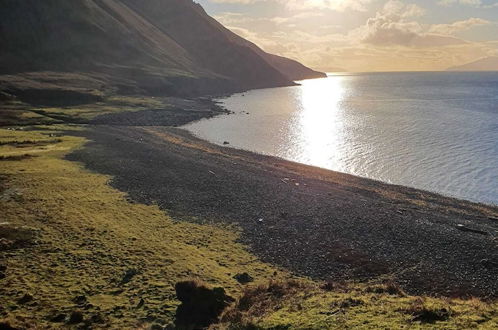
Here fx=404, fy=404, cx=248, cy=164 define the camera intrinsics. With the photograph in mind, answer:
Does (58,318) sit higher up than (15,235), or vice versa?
(15,235)

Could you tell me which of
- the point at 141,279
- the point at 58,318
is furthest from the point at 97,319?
the point at 141,279

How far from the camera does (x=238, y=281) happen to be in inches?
1054

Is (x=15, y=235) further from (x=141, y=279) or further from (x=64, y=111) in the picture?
(x=64, y=111)

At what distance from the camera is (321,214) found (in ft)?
138

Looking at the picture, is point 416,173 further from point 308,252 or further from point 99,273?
point 99,273

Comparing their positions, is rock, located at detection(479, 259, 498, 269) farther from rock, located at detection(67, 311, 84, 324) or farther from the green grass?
the green grass

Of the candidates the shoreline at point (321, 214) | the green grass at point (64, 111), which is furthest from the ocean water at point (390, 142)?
the green grass at point (64, 111)

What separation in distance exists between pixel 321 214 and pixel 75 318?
88.1 ft

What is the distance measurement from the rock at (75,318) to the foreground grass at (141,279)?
30cm

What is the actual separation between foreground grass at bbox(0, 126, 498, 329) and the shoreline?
10.5 ft

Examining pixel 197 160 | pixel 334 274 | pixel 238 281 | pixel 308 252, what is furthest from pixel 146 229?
pixel 197 160

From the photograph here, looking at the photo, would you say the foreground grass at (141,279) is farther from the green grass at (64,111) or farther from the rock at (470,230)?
the green grass at (64,111)

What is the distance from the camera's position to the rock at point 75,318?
2091cm

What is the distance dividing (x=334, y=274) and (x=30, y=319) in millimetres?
19299
